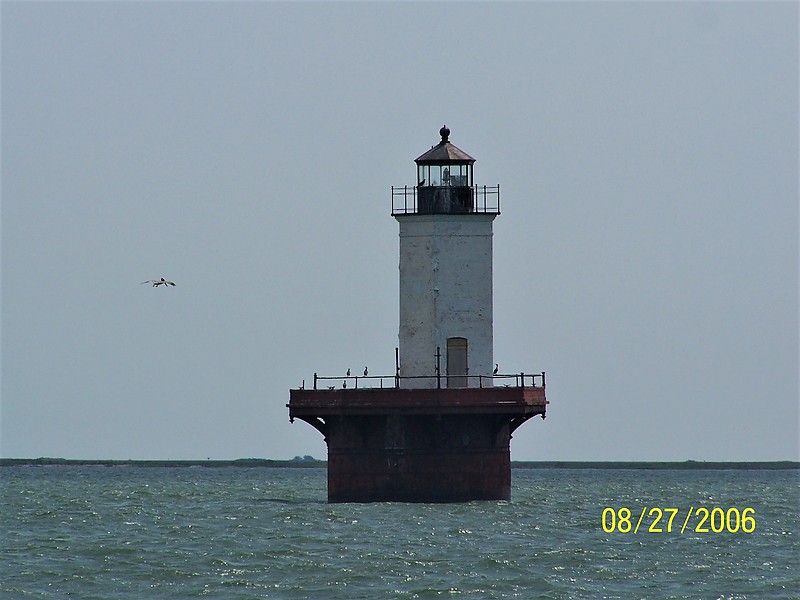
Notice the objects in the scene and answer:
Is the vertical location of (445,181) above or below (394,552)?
above

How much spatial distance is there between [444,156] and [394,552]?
17.5 metres

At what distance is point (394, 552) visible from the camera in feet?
131

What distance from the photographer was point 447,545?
136 ft

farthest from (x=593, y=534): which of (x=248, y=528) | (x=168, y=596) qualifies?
(x=168, y=596)

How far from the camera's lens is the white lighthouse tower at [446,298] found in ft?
169

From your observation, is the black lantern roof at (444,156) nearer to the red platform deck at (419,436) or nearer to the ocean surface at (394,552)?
the red platform deck at (419,436)

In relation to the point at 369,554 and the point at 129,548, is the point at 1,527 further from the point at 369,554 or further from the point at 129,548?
the point at 369,554

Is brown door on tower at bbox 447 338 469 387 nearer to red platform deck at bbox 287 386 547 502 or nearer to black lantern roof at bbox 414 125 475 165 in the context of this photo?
red platform deck at bbox 287 386 547 502

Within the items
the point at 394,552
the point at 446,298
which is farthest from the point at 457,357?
the point at 394,552

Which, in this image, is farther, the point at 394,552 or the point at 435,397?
the point at 435,397
